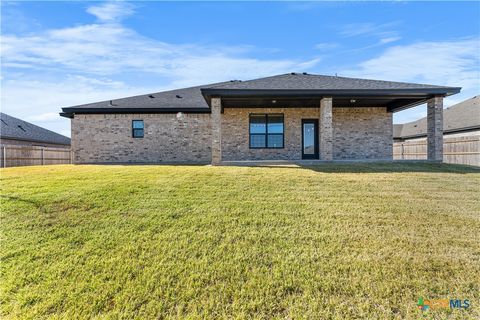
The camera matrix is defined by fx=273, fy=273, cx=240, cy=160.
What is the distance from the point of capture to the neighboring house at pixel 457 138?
15.5 m

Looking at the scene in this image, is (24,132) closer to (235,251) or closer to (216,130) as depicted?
(216,130)

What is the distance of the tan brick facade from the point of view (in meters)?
14.7

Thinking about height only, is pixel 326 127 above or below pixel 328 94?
below

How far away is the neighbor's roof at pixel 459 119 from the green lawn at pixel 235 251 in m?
14.0

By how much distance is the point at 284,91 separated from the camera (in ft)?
36.8

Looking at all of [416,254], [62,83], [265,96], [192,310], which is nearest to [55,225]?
[192,310]

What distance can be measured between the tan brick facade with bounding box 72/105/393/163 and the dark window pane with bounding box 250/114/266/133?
0.31 metres

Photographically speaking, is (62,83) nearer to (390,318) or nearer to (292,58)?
(292,58)

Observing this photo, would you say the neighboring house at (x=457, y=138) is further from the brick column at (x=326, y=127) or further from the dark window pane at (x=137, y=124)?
the dark window pane at (x=137, y=124)

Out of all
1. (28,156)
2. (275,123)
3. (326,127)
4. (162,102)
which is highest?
(162,102)

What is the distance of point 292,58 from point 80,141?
44.8 feet

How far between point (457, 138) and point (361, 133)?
6.55 m

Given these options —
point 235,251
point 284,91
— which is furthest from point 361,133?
point 235,251

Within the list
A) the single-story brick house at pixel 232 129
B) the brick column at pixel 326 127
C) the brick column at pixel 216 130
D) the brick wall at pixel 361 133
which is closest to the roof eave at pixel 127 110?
the single-story brick house at pixel 232 129
